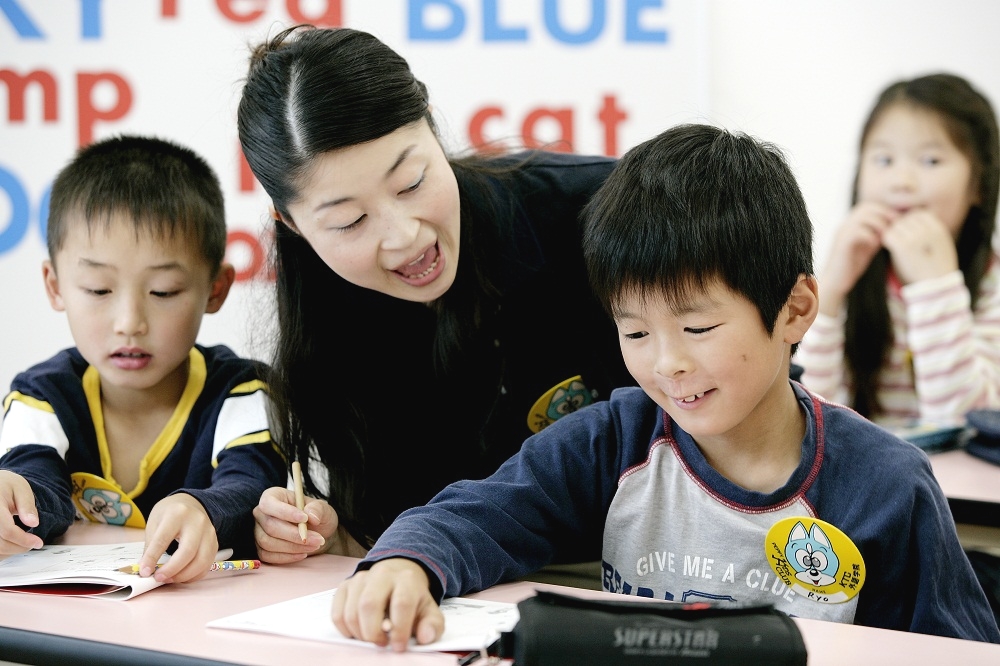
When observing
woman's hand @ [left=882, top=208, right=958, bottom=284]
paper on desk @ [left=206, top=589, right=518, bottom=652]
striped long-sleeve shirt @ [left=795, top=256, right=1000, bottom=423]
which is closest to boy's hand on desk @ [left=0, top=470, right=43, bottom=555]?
paper on desk @ [left=206, top=589, right=518, bottom=652]

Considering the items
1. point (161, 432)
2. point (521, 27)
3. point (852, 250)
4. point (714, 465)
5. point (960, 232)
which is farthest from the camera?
point (521, 27)

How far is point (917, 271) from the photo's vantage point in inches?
84.2

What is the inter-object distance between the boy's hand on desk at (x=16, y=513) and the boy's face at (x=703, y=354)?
0.68 m

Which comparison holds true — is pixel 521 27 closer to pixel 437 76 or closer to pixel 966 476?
pixel 437 76

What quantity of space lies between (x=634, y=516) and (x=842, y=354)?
1.28 meters

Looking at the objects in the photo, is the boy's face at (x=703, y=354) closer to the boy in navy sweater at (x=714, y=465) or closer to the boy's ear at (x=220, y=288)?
the boy in navy sweater at (x=714, y=465)

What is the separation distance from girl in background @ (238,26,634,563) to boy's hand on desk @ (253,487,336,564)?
0.01 meters

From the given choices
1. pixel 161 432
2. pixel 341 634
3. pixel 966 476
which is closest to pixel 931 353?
pixel 966 476

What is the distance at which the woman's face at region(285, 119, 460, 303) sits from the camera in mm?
1163

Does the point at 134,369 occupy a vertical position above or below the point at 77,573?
above

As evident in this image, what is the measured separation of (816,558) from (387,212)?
60 cm

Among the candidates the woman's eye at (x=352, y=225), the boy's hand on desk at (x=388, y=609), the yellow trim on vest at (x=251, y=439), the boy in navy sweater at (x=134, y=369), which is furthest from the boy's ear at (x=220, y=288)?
the boy's hand on desk at (x=388, y=609)

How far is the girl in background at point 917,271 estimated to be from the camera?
2084 millimetres

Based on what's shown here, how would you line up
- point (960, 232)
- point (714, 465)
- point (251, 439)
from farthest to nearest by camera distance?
point (960, 232)
point (251, 439)
point (714, 465)
